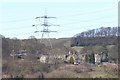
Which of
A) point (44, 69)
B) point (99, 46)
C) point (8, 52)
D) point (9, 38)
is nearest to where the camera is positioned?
point (44, 69)

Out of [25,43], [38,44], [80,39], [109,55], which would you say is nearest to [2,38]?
[25,43]

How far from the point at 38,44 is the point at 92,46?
21.1ft

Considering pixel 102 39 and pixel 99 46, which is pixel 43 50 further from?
pixel 102 39

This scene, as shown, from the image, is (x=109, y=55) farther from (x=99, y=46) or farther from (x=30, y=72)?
(x=30, y=72)

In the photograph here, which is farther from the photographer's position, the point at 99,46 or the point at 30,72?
the point at 99,46

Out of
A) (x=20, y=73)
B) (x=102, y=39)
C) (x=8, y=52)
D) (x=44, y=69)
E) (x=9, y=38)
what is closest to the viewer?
(x=20, y=73)

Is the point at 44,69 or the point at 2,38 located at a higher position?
the point at 2,38

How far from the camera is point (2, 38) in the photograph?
2020 cm

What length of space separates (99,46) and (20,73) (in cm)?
1359

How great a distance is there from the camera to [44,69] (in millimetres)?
17438

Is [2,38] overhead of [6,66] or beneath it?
overhead

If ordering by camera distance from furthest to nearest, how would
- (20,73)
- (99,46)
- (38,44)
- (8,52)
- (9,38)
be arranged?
1. (99,46)
2. (38,44)
3. (9,38)
4. (8,52)
5. (20,73)

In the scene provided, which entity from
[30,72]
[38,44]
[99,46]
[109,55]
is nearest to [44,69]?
[30,72]

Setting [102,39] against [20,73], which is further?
[102,39]
